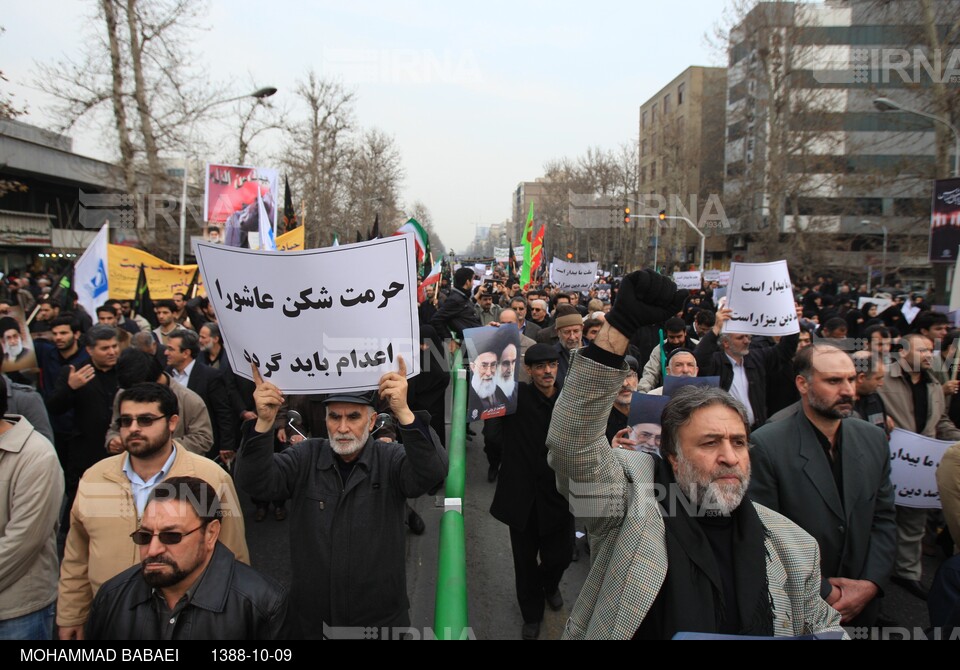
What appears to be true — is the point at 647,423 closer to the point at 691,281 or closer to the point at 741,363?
the point at 741,363

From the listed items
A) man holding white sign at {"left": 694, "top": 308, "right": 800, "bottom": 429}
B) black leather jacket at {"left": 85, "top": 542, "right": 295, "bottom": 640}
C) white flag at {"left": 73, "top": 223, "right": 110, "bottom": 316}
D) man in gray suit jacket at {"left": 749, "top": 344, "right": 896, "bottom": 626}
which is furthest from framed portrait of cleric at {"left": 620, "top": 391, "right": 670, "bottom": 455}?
white flag at {"left": 73, "top": 223, "right": 110, "bottom": 316}

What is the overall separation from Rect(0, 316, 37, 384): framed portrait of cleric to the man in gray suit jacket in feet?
20.5

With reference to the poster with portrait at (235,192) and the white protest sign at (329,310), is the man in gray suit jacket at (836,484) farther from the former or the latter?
the poster with portrait at (235,192)

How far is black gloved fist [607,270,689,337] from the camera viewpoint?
173 centimetres

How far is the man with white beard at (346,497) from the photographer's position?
8.55 ft

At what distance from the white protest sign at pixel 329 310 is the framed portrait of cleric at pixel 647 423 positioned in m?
1.70

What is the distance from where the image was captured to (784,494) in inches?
108

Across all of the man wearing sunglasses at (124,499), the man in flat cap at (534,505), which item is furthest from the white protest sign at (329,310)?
the man in flat cap at (534,505)

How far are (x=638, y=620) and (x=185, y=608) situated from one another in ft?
5.02

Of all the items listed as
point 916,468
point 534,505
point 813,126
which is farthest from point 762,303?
point 813,126
